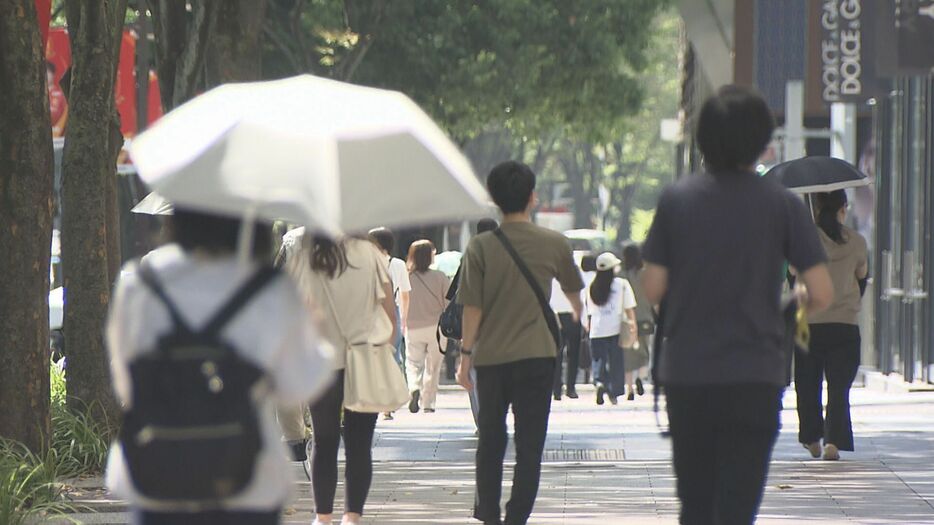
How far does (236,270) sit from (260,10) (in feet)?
39.4

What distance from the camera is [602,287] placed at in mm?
19203

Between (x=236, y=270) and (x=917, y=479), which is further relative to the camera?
(x=917, y=479)

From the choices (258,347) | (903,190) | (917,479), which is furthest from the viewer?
(903,190)

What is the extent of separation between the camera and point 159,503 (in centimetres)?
456

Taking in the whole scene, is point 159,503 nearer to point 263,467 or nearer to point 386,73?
point 263,467

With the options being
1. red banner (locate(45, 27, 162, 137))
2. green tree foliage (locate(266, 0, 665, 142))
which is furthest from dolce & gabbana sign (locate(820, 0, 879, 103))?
red banner (locate(45, 27, 162, 137))

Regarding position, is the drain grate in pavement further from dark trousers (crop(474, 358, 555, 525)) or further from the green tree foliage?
the green tree foliage

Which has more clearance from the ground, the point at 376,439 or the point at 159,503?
the point at 159,503

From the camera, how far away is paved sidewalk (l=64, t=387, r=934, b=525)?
32.9 feet

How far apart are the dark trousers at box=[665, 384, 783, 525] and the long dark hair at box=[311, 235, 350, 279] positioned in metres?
2.73

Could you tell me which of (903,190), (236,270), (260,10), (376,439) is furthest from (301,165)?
(903,190)

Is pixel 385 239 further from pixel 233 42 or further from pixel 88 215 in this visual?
pixel 88 215

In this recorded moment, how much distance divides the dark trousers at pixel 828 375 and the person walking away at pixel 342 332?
4.15 meters

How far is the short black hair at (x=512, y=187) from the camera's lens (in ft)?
27.5
